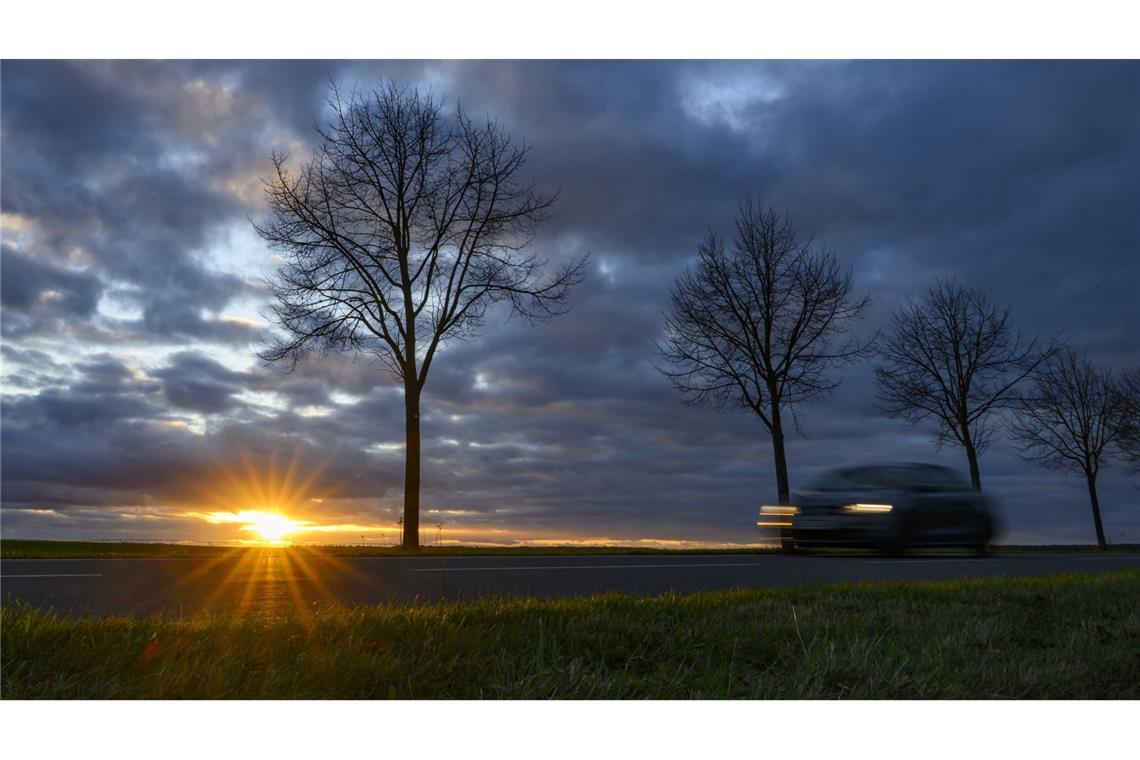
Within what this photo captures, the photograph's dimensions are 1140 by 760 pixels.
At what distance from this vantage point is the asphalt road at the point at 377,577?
7.21m

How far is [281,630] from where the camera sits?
14.8 feet

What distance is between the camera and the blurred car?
13.9 metres

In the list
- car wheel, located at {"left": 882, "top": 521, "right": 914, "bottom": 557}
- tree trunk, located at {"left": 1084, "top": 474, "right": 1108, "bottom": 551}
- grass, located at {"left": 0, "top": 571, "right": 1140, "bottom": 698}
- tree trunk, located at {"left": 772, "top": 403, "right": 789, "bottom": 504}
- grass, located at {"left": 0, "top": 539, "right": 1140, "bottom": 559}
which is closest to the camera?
grass, located at {"left": 0, "top": 571, "right": 1140, "bottom": 698}

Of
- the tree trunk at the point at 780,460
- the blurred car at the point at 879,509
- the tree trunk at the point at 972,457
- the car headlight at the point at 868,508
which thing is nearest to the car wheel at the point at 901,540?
the blurred car at the point at 879,509

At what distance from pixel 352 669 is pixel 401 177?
56.8ft

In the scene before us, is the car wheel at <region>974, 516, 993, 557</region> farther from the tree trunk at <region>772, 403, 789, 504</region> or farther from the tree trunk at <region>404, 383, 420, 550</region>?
the tree trunk at <region>404, 383, 420, 550</region>

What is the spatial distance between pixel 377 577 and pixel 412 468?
30.4 feet

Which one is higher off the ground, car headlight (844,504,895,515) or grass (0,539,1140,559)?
car headlight (844,504,895,515)

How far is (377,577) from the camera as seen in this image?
9.30 meters

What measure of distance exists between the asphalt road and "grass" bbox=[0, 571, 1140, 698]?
127cm

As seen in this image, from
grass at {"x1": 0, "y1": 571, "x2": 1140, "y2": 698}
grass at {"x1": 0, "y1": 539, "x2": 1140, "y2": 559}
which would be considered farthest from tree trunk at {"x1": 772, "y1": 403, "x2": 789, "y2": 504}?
grass at {"x1": 0, "y1": 571, "x2": 1140, "y2": 698}

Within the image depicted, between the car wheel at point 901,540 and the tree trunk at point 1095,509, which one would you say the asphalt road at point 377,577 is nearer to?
the car wheel at point 901,540

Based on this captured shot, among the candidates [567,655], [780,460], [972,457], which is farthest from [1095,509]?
[567,655]

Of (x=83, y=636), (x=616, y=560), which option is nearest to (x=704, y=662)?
(x=83, y=636)
